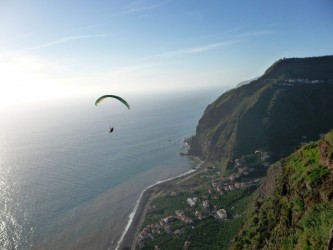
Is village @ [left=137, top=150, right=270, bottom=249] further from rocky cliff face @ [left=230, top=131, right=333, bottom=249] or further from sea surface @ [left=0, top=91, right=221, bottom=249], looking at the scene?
rocky cliff face @ [left=230, top=131, right=333, bottom=249]

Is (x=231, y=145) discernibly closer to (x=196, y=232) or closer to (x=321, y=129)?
(x=321, y=129)

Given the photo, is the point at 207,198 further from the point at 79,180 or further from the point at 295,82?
the point at 295,82

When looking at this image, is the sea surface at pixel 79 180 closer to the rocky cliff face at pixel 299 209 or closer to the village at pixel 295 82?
the rocky cliff face at pixel 299 209

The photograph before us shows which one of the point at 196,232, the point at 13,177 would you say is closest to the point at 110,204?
the point at 196,232

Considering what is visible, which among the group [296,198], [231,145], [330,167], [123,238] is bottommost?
[123,238]

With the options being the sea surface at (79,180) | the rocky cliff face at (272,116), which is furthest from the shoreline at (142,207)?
the rocky cliff face at (272,116)

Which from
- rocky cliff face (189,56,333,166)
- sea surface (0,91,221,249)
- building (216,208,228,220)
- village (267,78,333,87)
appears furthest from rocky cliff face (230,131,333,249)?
village (267,78,333,87)
